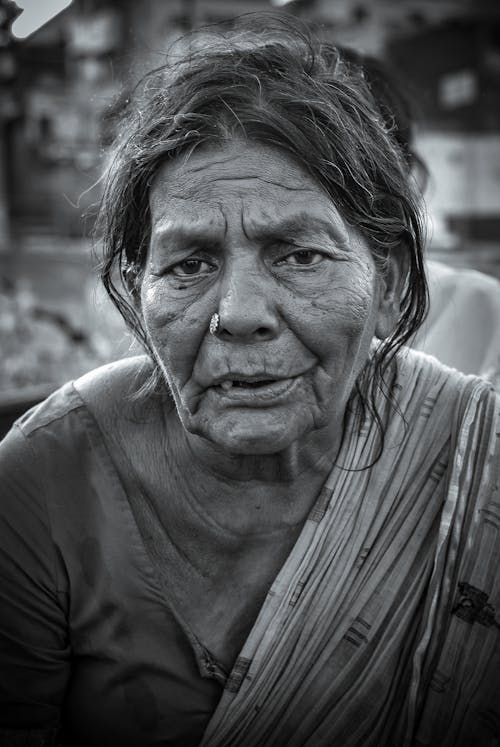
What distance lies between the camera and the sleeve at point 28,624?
163 cm

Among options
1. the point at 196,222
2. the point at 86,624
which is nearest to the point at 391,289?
the point at 196,222

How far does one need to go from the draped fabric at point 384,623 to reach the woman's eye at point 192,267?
584 millimetres

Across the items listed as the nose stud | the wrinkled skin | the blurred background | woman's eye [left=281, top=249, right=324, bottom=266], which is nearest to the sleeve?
the wrinkled skin

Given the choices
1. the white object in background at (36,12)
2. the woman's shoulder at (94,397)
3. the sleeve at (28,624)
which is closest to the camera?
the sleeve at (28,624)

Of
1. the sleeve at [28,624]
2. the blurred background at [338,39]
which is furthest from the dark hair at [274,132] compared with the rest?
the blurred background at [338,39]

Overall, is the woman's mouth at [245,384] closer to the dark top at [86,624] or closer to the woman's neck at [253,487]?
the woman's neck at [253,487]

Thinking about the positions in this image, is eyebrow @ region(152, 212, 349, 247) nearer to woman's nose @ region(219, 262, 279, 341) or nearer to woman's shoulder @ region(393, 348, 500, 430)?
woman's nose @ region(219, 262, 279, 341)

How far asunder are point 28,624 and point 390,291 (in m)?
1.14

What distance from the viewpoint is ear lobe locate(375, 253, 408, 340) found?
1698mm

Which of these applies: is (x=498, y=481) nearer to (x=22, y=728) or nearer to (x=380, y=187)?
(x=380, y=187)

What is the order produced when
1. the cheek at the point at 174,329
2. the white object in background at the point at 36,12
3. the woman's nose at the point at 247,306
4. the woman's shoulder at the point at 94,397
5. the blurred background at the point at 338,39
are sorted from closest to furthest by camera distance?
the woman's nose at the point at 247,306 < the cheek at the point at 174,329 < the woman's shoulder at the point at 94,397 < the white object in background at the point at 36,12 < the blurred background at the point at 338,39

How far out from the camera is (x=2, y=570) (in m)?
1.64

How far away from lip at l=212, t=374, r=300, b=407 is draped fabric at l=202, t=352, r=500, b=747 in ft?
1.18

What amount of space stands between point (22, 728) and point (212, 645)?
1.58 feet
